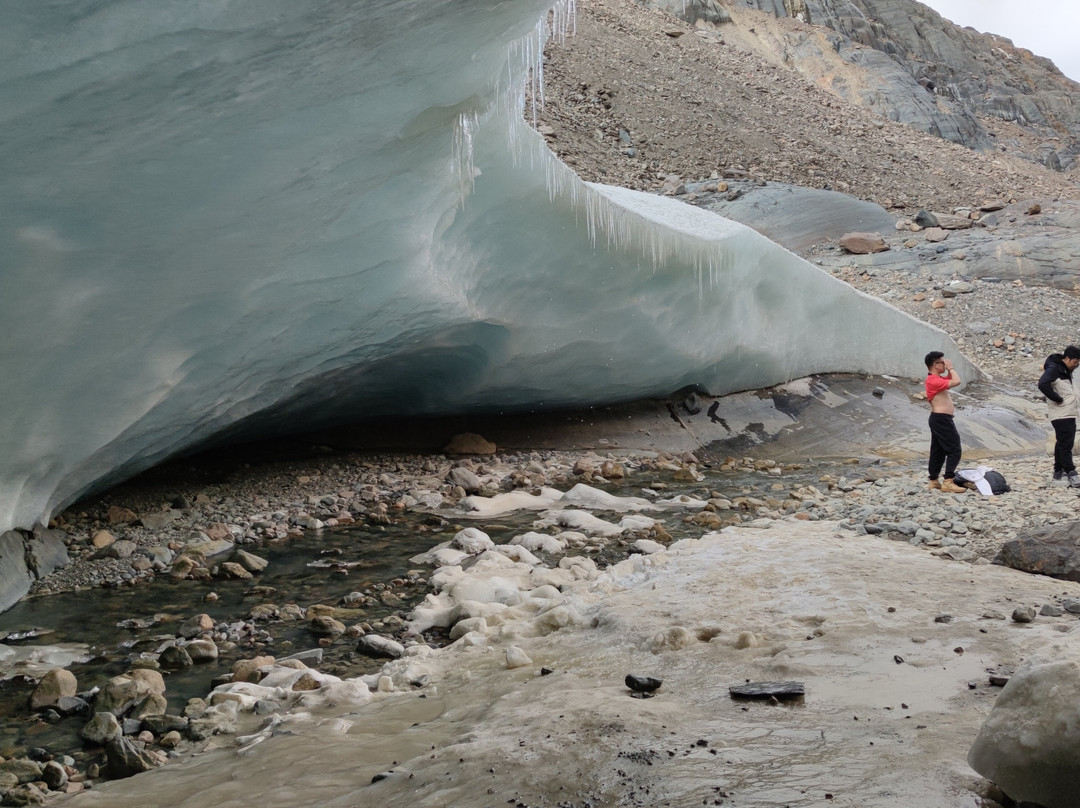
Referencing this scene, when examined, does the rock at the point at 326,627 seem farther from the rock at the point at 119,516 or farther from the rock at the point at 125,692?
the rock at the point at 119,516

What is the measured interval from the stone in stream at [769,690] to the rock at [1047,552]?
194 cm

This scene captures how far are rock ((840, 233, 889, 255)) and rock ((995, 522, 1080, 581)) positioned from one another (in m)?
12.9

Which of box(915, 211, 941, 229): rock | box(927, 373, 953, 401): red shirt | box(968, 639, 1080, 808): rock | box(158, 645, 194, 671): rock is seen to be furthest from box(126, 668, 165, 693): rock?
box(915, 211, 941, 229): rock

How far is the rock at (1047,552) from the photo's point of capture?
159 inches

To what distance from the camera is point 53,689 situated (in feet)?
10.8

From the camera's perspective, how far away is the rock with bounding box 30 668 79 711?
10.7 ft

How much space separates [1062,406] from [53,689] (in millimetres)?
5987

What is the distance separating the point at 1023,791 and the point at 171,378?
13.7 feet

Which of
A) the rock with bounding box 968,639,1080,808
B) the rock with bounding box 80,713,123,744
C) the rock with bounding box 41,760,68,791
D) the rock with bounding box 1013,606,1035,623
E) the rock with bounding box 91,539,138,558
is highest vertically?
the rock with bounding box 968,639,1080,808

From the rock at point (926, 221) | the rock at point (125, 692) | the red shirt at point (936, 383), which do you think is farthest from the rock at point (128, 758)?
the rock at point (926, 221)

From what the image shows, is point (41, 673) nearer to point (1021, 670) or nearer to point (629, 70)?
point (1021, 670)

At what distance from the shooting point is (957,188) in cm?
2283

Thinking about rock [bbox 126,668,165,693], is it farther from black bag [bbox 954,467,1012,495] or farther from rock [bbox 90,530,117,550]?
black bag [bbox 954,467,1012,495]

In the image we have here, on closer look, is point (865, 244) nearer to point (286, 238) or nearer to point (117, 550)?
point (286, 238)
